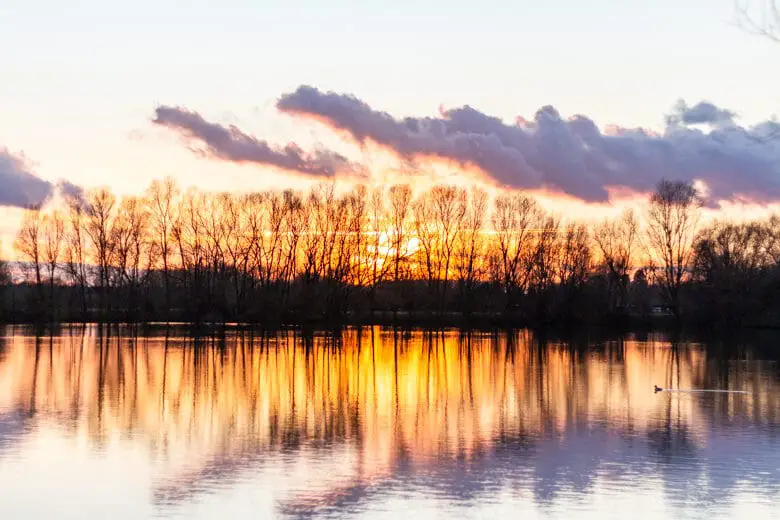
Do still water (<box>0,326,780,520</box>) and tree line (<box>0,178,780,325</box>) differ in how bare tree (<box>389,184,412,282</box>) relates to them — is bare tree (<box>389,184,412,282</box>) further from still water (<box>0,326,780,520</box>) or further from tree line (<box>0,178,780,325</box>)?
still water (<box>0,326,780,520</box>)

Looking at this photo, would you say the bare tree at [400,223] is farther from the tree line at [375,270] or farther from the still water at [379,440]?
the still water at [379,440]

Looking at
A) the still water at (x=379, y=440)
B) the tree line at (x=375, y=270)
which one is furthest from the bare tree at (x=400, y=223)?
the still water at (x=379, y=440)

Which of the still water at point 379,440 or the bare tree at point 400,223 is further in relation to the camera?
the bare tree at point 400,223

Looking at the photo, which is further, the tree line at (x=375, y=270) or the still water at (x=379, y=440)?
the tree line at (x=375, y=270)

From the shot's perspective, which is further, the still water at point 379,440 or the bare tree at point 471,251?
the bare tree at point 471,251

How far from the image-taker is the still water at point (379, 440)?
15242 mm

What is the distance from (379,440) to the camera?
21.0 metres

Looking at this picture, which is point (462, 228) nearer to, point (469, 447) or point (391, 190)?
point (391, 190)

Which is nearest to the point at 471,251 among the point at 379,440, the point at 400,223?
the point at 400,223

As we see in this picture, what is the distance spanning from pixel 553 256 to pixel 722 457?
79333 mm

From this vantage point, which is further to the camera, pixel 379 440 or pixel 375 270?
pixel 375 270

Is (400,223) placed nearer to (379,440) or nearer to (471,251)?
(471,251)

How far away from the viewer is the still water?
1524 centimetres

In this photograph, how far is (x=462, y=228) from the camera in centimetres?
9994
